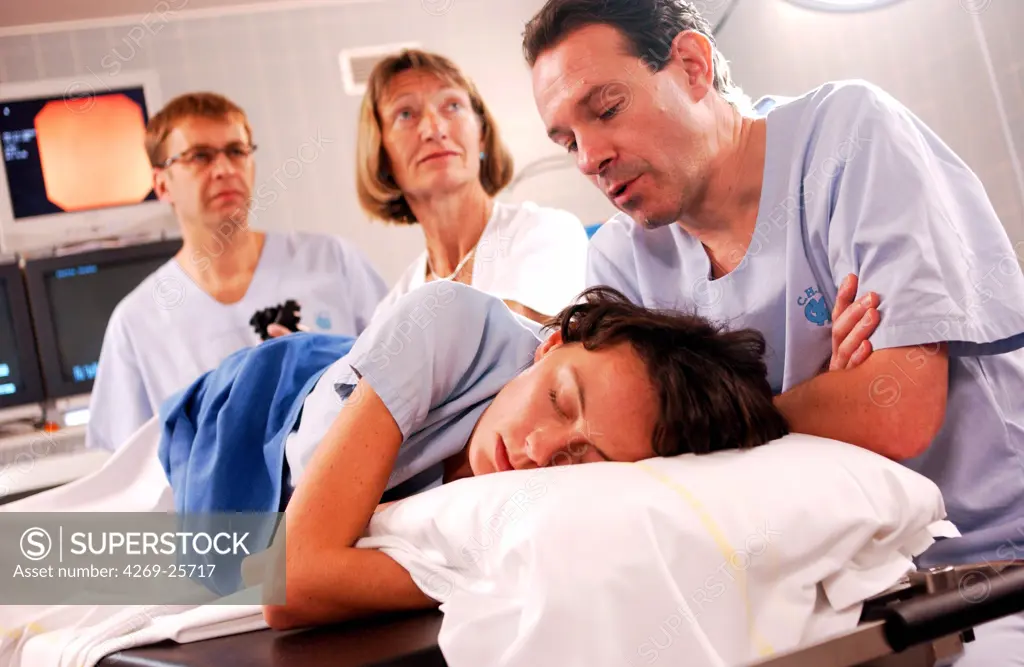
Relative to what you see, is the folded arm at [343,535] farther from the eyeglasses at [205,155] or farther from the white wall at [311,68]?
the white wall at [311,68]

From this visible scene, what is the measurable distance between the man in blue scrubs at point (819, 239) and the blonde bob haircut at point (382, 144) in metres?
0.94

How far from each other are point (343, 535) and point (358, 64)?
8.90 feet

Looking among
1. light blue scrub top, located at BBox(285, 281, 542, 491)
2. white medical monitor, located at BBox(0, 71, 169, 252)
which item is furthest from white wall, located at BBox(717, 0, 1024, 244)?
white medical monitor, located at BBox(0, 71, 169, 252)

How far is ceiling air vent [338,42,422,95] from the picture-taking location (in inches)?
135

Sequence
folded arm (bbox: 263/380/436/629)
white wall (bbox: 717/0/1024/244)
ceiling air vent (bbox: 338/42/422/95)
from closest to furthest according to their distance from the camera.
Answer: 1. folded arm (bbox: 263/380/436/629)
2. white wall (bbox: 717/0/1024/244)
3. ceiling air vent (bbox: 338/42/422/95)

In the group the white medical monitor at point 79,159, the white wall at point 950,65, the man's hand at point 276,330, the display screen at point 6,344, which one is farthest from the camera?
the white medical monitor at point 79,159

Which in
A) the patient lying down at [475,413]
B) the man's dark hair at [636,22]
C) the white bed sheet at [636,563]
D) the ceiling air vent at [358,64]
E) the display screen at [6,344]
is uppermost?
the ceiling air vent at [358,64]

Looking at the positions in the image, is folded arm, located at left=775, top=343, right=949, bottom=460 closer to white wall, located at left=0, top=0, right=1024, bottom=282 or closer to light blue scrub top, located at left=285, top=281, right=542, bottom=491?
light blue scrub top, located at left=285, top=281, right=542, bottom=491

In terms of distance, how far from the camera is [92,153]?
328 cm

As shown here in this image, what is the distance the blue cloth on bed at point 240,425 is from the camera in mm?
1439

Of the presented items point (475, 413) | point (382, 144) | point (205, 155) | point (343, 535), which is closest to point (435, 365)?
point (475, 413)

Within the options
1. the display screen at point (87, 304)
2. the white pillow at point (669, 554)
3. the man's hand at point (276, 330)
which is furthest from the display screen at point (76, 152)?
the white pillow at point (669, 554)

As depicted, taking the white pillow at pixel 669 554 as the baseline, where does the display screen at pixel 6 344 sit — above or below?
above

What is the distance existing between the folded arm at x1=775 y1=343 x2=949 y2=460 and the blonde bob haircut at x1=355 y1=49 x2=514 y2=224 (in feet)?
5.00
